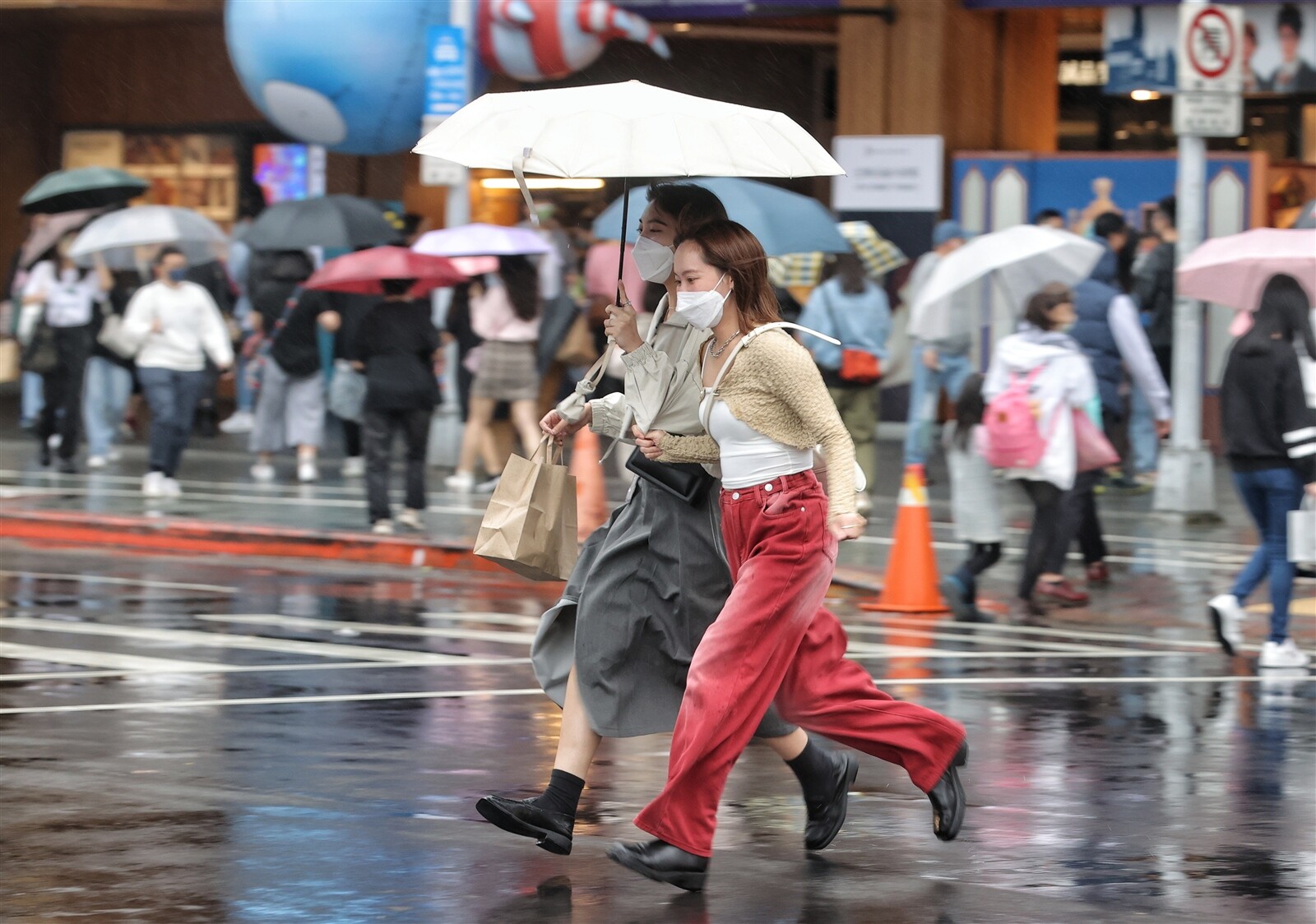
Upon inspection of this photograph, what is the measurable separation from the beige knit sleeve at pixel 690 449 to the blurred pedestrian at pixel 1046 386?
581 cm

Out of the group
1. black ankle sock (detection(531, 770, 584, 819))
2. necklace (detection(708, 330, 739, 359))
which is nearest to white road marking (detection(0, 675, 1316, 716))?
black ankle sock (detection(531, 770, 584, 819))

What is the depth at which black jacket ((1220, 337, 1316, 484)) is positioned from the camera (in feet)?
33.2

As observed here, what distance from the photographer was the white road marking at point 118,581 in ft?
41.1

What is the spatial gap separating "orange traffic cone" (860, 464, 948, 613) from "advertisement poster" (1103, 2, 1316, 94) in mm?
9648

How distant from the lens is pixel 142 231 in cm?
1764

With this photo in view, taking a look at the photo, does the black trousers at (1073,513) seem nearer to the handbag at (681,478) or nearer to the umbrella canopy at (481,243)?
the umbrella canopy at (481,243)

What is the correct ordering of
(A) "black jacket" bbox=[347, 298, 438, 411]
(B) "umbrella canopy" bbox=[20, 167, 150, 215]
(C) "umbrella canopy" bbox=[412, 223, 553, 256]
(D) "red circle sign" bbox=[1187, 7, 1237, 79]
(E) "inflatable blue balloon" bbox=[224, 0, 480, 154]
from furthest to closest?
(E) "inflatable blue balloon" bbox=[224, 0, 480, 154] < (B) "umbrella canopy" bbox=[20, 167, 150, 215] < (C) "umbrella canopy" bbox=[412, 223, 553, 256] < (D) "red circle sign" bbox=[1187, 7, 1237, 79] < (A) "black jacket" bbox=[347, 298, 438, 411]

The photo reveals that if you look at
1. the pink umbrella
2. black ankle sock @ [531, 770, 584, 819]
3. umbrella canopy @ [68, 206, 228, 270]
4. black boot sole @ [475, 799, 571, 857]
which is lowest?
black boot sole @ [475, 799, 571, 857]

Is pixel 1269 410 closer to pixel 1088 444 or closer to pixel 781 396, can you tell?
pixel 1088 444

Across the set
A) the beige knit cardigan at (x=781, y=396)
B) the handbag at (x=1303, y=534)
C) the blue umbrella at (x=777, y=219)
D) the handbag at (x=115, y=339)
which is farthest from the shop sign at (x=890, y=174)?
the beige knit cardigan at (x=781, y=396)

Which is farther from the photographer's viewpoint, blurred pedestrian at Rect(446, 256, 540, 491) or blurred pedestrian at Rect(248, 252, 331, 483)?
blurred pedestrian at Rect(248, 252, 331, 483)

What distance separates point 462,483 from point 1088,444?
6.35 meters

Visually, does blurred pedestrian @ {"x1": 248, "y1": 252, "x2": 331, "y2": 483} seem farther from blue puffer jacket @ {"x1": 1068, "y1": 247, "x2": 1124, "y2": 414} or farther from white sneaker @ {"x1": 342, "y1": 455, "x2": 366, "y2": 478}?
blue puffer jacket @ {"x1": 1068, "y1": 247, "x2": 1124, "y2": 414}

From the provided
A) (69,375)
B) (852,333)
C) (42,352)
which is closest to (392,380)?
(852,333)
